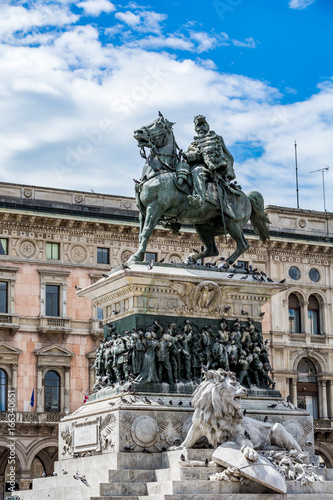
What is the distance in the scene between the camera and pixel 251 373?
68.3 ft

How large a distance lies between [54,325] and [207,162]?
104 feet

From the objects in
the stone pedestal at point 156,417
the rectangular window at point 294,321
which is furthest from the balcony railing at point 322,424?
the stone pedestal at point 156,417

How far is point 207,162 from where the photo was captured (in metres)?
21.5

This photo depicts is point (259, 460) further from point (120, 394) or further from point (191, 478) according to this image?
point (120, 394)

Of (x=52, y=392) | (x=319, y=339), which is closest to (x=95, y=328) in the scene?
(x=52, y=392)

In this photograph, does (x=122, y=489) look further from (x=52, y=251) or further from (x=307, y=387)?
(x=307, y=387)

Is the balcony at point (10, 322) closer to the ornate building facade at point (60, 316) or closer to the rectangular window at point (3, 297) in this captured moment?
the ornate building facade at point (60, 316)

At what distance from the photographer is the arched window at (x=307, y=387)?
57.9 meters

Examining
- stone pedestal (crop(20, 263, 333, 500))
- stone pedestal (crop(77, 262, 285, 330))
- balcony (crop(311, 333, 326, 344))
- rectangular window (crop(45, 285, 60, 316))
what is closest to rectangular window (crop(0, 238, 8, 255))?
rectangular window (crop(45, 285, 60, 316))

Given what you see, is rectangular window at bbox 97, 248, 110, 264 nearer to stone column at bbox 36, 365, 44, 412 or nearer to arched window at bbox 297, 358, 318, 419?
stone column at bbox 36, 365, 44, 412

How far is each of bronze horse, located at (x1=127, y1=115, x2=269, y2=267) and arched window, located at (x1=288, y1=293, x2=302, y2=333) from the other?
37343 millimetres

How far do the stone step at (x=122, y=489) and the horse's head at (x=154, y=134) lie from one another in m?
7.02

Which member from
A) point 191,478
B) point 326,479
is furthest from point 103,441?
point 326,479

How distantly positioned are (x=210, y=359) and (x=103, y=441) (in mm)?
2600
